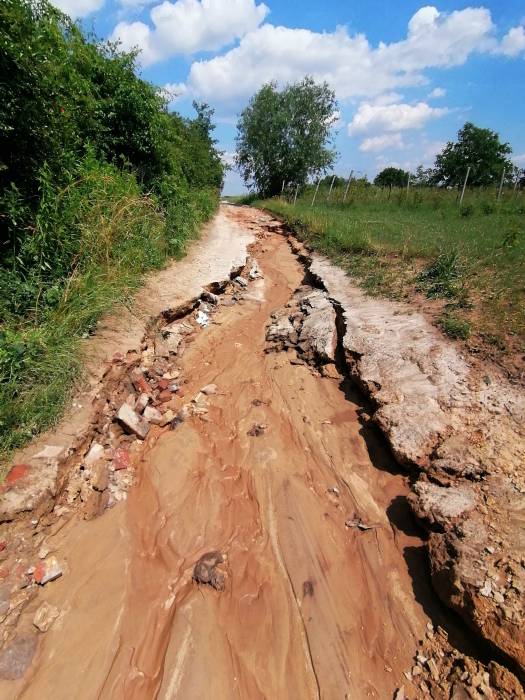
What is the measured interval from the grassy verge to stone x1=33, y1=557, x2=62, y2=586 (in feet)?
2.57

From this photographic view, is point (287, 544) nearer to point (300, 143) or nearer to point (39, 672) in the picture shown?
point (39, 672)

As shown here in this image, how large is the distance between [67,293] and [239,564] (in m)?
3.01

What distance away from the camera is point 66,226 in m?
4.10

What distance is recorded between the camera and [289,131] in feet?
79.7

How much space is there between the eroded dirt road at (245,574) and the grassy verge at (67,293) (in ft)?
3.00

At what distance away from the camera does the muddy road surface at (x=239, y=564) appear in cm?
184

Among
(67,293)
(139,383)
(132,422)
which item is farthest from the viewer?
(139,383)

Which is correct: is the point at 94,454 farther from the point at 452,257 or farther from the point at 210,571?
the point at 452,257

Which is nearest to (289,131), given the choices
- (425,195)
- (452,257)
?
(425,195)

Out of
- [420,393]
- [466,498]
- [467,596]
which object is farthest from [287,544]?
[420,393]

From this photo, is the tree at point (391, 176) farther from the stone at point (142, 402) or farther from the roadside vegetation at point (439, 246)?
the stone at point (142, 402)

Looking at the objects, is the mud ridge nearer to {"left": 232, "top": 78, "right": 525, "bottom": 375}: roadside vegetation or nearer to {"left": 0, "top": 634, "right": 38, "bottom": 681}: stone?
{"left": 232, "top": 78, "right": 525, "bottom": 375}: roadside vegetation

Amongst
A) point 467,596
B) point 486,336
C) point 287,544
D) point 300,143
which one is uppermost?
point 300,143

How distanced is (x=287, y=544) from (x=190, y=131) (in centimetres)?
1726
